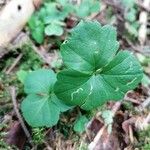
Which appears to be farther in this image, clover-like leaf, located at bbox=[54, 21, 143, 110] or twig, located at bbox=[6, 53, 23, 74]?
twig, located at bbox=[6, 53, 23, 74]

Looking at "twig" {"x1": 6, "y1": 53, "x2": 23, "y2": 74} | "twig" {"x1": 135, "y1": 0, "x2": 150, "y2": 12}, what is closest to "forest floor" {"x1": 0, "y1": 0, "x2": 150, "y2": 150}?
"twig" {"x1": 6, "y1": 53, "x2": 23, "y2": 74}

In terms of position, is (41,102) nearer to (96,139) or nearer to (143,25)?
(96,139)

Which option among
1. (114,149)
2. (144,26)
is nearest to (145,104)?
(114,149)

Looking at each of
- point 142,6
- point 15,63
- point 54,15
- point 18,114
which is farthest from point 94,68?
point 142,6

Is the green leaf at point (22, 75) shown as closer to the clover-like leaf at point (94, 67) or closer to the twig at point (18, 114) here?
the twig at point (18, 114)

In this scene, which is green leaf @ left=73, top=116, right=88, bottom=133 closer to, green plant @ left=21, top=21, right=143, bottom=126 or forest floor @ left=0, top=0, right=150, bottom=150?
forest floor @ left=0, top=0, right=150, bottom=150

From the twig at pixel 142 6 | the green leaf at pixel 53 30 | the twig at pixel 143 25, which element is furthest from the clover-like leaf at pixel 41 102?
the twig at pixel 142 6
